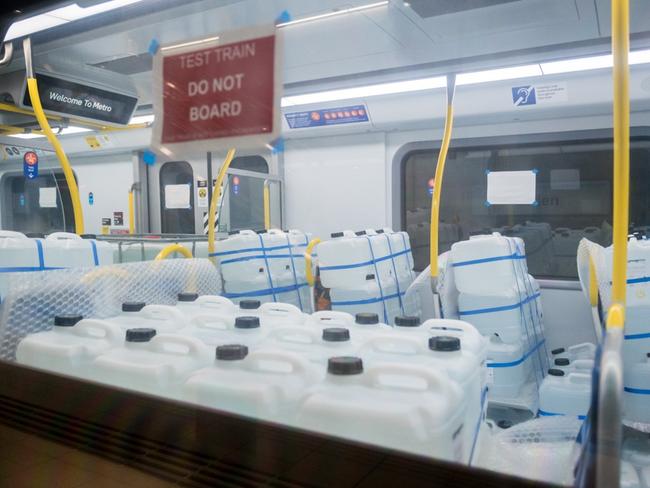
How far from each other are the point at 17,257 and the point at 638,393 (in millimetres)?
3392

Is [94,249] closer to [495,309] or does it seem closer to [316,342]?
[316,342]

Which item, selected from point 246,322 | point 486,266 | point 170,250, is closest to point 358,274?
point 486,266

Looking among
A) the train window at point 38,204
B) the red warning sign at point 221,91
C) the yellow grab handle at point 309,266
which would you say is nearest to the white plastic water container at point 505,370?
the yellow grab handle at point 309,266

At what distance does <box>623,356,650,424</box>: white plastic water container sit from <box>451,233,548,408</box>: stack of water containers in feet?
1.99

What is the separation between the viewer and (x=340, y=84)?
8.56ft

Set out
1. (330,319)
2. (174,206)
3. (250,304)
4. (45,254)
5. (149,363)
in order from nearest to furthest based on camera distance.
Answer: (149,363) → (330,319) → (250,304) → (45,254) → (174,206)

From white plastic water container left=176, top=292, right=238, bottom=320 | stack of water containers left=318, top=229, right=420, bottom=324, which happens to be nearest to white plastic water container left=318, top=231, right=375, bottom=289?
stack of water containers left=318, top=229, right=420, bottom=324

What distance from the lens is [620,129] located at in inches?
41.6

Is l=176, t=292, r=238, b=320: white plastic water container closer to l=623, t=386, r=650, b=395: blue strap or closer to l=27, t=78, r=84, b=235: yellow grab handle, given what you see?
l=27, t=78, r=84, b=235: yellow grab handle

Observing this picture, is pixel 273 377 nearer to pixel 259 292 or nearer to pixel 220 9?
pixel 220 9

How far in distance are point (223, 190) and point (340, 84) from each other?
10.8 ft

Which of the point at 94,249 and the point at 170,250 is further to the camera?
the point at 170,250

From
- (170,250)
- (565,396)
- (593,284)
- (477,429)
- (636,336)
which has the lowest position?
(565,396)

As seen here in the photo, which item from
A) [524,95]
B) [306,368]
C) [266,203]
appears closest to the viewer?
[306,368]
